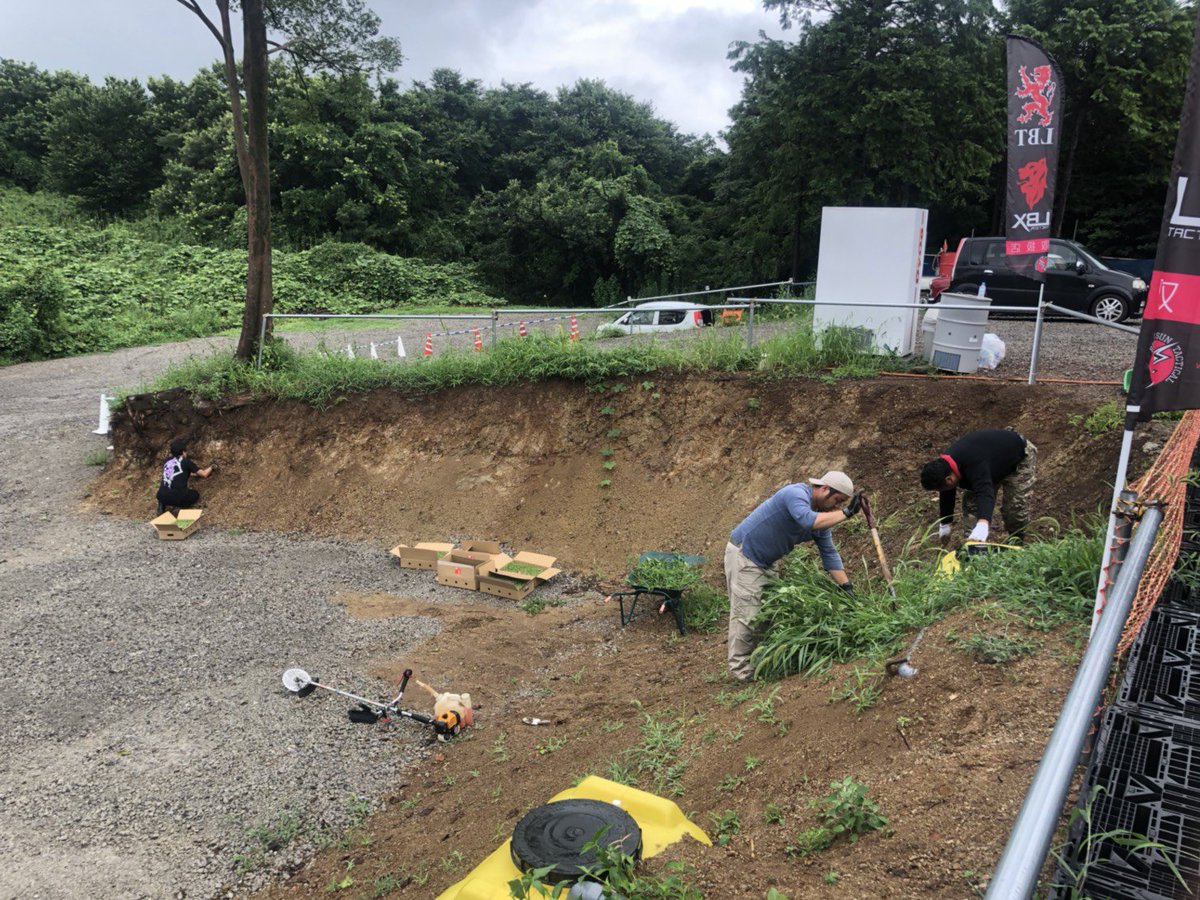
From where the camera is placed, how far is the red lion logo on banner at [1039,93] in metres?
9.44

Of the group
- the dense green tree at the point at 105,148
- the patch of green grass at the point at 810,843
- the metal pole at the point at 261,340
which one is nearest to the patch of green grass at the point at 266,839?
the patch of green grass at the point at 810,843

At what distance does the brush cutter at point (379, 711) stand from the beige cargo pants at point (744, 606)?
2.16 m

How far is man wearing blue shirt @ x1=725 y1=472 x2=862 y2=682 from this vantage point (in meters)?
5.55

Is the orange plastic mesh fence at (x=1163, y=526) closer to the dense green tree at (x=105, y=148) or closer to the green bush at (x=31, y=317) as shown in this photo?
the green bush at (x=31, y=317)

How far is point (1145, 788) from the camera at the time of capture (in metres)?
2.57

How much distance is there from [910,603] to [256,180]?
41.4ft

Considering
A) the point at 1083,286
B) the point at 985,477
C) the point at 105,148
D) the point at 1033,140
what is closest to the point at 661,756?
the point at 985,477

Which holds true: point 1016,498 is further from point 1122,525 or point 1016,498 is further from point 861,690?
point 1122,525

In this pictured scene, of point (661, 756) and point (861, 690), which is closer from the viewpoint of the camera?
point (861, 690)

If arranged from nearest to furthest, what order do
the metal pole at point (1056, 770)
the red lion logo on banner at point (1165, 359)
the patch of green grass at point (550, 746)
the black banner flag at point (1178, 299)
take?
the metal pole at point (1056, 770) → the black banner flag at point (1178, 299) → the red lion logo on banner at point (1165, 359) → the patch of green grass at point (550, 746)

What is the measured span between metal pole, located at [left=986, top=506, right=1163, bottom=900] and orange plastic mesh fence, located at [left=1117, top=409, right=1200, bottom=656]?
2.86ft

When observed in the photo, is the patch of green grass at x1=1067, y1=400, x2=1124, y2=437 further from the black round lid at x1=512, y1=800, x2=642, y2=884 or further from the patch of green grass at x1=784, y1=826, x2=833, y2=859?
the black round lid at x1=512, y1=800, x2=642, y2=884

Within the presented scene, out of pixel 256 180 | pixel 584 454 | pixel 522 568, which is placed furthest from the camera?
pixel 256 180

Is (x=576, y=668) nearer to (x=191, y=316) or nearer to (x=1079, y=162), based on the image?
(x=191, y=316)
